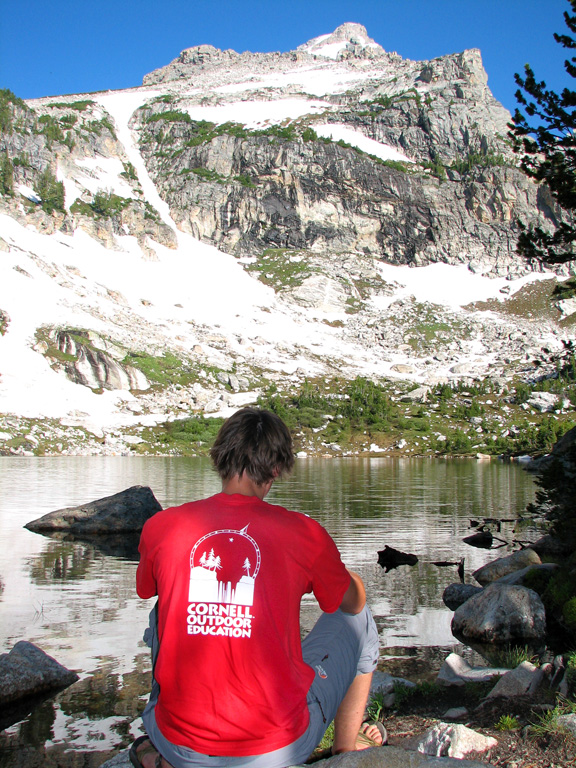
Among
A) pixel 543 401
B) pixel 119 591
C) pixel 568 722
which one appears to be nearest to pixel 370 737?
pixel 568 722

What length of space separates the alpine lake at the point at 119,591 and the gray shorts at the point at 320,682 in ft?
9.80

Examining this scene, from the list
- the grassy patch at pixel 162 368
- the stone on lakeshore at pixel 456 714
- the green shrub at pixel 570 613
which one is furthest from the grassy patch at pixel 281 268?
the stone on lakeshore at pixel 456 714

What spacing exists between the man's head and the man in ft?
0.88

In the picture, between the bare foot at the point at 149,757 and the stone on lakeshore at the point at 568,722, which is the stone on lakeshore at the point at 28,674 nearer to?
the bare foot at the point at 149,757

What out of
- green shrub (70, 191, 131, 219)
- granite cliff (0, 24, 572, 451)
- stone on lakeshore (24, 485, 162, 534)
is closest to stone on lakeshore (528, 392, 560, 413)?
granite cliff (0, 24, 572, 451)

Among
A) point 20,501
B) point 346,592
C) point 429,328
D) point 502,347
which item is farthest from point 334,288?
point 346,592

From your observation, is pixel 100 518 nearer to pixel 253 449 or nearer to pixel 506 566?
pixel 506 566

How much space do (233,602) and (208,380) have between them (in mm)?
93080

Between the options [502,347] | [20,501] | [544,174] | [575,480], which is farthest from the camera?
[502,347]

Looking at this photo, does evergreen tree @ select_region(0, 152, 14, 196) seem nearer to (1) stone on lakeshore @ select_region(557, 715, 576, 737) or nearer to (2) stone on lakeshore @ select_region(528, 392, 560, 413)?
(2) stone on lakeshore @ select_region(528, 392, 560, 413)

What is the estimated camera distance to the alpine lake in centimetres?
654

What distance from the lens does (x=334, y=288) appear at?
15362cm

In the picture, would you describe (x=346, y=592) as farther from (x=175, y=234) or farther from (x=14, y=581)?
(x=175, y=234)

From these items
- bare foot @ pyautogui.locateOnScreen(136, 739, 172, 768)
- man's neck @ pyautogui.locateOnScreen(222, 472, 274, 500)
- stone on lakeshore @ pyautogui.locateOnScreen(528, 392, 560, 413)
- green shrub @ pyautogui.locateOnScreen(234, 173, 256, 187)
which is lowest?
bare foot @ pyautogui.locateOnScreen(136, 739, 172, 768)
